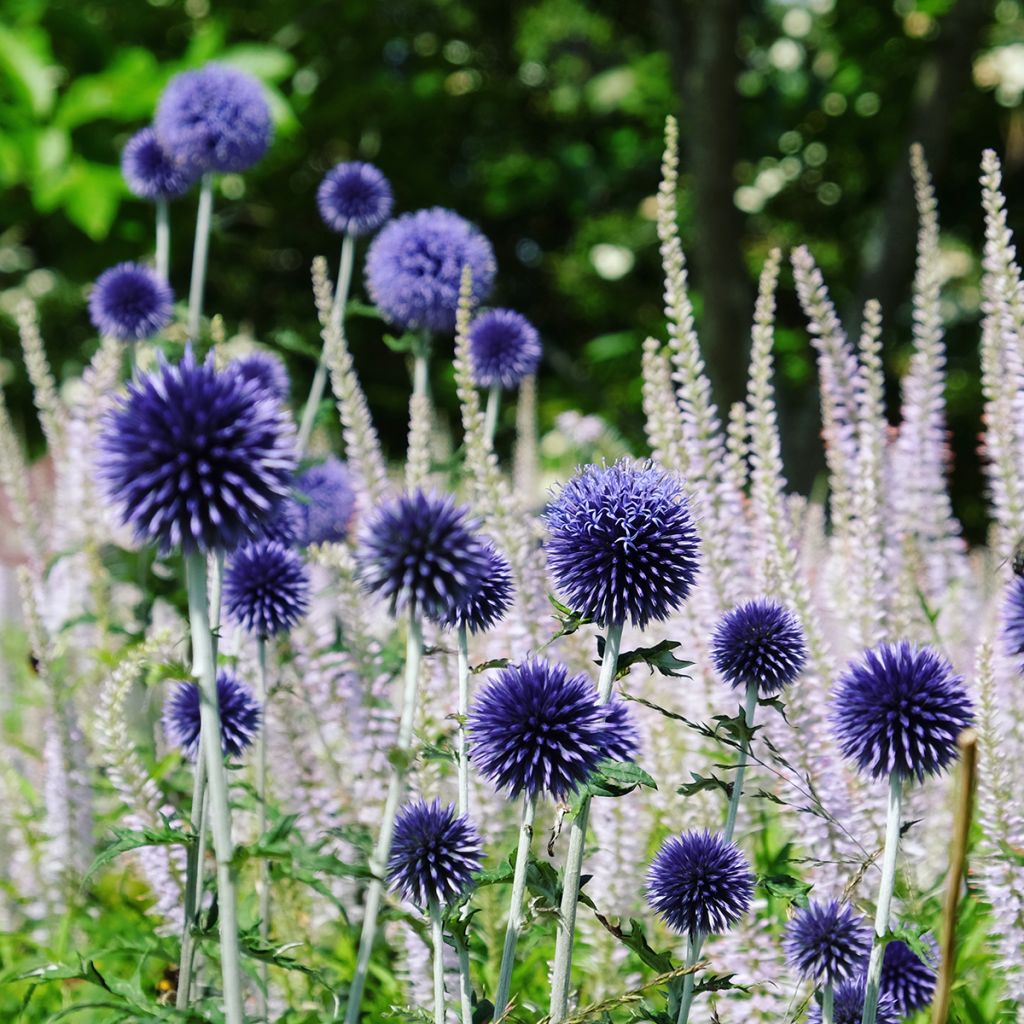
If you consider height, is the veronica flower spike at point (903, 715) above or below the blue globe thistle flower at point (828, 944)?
above

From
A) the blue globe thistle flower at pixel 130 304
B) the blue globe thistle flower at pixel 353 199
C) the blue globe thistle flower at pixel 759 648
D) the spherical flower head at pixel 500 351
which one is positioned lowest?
the blue globe thistle flower at pixel 759 648

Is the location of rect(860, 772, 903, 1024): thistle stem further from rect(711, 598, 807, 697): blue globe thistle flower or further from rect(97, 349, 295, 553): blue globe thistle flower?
rect(97, 349, 295, 553): blue globe thistle flower

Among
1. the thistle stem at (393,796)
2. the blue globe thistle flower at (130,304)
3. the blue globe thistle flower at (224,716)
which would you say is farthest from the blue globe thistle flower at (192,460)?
the blue globe thistle flower at (130,304)

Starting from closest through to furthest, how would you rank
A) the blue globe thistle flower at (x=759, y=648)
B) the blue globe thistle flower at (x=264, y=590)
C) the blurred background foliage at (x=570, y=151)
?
the blue globe thistle flower at (x=759, y=648) → the blue globe thistle flower at (x=264, y=590) → the blurred background foliage at (x=570, y=151)

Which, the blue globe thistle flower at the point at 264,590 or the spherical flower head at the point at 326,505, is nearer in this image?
the blue globe thistle flower at the point at 264,590

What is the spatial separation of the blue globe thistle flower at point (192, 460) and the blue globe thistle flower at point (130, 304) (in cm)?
270

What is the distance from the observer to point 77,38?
28.8ft

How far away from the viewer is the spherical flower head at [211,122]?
4465 millimetres

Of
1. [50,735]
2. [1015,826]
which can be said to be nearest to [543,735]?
[1015,826]

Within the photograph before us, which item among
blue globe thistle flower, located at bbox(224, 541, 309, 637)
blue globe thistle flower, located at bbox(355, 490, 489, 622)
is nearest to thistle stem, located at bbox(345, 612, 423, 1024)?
blue globe thistle flower, located at bbox(355, 490, 489, 622)

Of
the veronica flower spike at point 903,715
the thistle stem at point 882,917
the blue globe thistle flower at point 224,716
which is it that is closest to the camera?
the thistle stem at point 882,917

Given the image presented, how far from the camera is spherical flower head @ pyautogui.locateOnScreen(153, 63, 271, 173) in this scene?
446cm

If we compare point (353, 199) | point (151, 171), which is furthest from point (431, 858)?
point (151, 171)

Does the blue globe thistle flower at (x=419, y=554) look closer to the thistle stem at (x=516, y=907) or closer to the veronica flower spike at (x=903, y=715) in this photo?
the thistle stem at (x=516, y=907)
